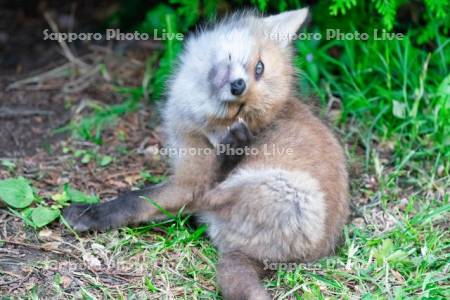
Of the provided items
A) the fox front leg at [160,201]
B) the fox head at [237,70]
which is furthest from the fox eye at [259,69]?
the fox front leg at [160,201]

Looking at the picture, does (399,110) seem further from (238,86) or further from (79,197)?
(79,197)

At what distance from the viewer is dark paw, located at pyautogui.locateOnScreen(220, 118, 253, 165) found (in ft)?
14.1

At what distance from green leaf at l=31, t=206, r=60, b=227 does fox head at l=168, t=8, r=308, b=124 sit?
1122 mm

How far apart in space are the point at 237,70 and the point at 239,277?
126 cm

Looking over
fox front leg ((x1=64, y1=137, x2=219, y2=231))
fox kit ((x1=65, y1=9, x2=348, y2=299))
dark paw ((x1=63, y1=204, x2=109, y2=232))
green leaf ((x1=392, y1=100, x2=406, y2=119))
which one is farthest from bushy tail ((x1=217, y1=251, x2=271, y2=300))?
green leaf ((x1=392, y1=100, x2=406, y2=119))

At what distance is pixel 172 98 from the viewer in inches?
183

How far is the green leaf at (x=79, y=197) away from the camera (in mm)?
4758

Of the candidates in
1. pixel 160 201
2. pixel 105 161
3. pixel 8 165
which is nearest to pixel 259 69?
pixel 160 201

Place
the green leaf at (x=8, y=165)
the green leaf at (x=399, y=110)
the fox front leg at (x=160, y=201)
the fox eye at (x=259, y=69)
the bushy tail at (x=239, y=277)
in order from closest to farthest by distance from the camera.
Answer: the bushy tail at (x=239, y=277), the fox eye at (x=259, y=69), the fox front leg at (x=160, y=201), the green leaf at (x=8, y=165), the green leaf at (x=399, y=110)

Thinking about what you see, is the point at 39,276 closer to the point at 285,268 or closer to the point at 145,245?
the point at 145,245

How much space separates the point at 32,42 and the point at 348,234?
3.92 metres

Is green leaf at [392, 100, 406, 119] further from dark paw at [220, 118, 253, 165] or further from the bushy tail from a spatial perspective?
the bushy tail

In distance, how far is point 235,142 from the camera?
14.2 ft

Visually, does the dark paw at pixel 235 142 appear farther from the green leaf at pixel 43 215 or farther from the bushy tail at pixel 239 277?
the green leaf at pixel 43 215
